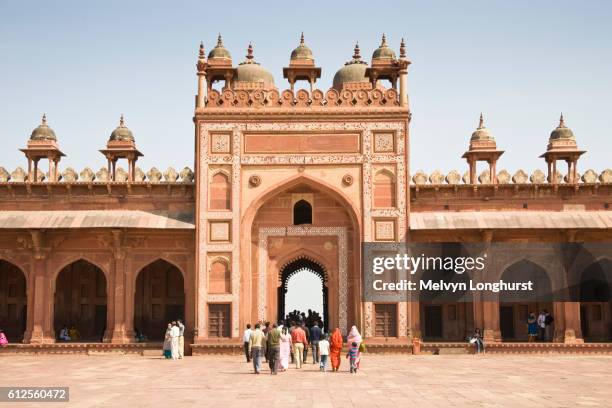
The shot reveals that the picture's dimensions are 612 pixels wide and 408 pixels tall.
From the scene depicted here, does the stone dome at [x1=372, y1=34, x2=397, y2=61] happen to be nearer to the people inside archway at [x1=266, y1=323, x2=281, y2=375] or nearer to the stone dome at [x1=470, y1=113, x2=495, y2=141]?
the stone dome at [x1=470, y1=113, x2=495, y2=141]

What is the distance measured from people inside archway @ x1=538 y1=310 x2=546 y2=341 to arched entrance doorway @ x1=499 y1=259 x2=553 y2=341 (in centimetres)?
30

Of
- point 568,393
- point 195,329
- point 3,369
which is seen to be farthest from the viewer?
point 195,329

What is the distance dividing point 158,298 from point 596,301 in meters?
13.3

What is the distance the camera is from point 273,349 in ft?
51.1

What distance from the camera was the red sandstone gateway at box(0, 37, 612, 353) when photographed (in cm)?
2164

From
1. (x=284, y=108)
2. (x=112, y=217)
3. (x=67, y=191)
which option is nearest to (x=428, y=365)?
(x=284, y=108)

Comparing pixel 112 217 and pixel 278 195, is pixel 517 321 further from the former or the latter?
pixel 112 217

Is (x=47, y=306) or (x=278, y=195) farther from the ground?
(x=278, y=195)

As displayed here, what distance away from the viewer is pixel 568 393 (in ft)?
40.6

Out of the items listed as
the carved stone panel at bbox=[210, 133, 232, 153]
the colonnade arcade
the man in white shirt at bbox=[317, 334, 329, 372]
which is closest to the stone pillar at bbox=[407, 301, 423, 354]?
the man in white shirt at bbox=[317, 334, 329, 372]

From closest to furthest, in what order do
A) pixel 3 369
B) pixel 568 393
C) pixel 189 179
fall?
pixel 568 393 < pixel 3 369 < pixel 189 179

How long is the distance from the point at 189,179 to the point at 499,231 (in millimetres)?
8984

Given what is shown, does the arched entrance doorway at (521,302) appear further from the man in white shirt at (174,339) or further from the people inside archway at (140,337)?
the people inside archway at (140,337)

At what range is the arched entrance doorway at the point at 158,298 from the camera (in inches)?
963
